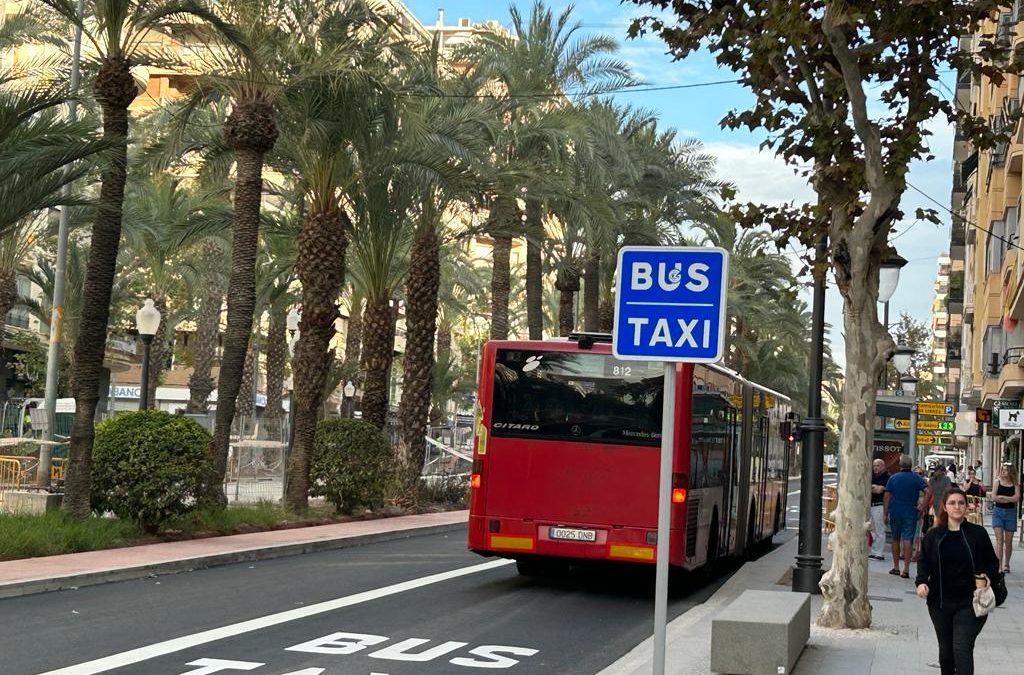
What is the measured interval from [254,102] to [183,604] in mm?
11646

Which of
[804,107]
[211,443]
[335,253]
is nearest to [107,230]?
[211,443]

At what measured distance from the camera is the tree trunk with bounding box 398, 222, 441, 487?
32031mm

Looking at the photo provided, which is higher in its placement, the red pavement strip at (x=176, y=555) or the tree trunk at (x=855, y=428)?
the tree trunk at (x=855, y=428)

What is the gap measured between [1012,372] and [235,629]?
2680 centimetres

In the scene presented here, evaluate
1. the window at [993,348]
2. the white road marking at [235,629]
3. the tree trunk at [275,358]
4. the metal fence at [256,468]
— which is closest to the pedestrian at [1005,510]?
the white road marking at [235,629]

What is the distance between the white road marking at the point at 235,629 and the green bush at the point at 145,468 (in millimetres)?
4046

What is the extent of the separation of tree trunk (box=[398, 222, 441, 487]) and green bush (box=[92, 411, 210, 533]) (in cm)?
1221

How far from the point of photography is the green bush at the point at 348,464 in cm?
2756

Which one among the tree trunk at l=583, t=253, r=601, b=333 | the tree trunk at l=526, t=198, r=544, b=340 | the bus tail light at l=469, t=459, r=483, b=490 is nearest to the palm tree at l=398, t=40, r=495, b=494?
the tree trunk at l=526, t=198, r=544, b=340

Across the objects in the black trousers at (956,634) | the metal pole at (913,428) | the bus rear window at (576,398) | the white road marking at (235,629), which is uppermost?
the metal pole at (913,428)

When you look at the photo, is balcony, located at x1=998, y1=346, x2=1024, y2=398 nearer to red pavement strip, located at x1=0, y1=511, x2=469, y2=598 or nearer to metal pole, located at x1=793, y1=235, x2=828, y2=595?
red pavement strip, located at x1=0, y1=511, x2=469, y2=598

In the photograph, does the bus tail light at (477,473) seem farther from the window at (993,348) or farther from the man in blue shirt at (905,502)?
the window at (993,348)

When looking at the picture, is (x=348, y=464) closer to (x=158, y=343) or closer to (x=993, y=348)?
(x=993, y=348)

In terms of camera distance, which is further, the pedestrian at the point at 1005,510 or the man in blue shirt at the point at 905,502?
the pedestrian at the point at 1005,510
